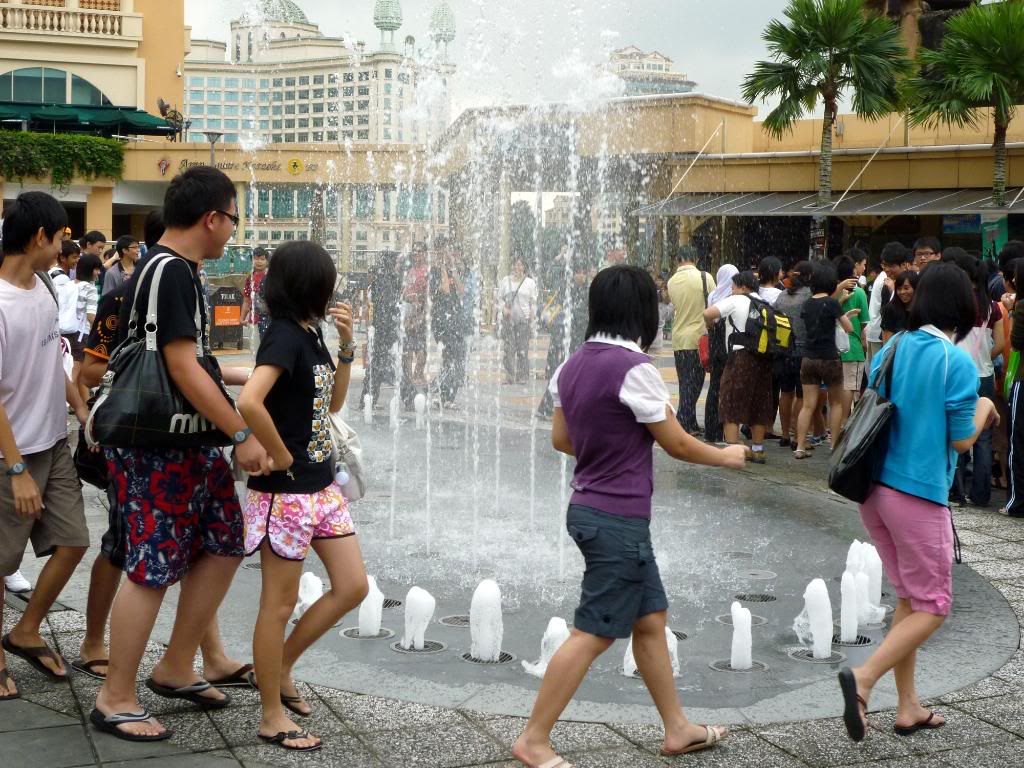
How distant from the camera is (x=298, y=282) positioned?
3896 millimetres

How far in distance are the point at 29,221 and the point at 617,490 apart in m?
2.33

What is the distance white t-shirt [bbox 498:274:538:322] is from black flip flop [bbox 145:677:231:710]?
432 inches

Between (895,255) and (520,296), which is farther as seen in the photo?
(520,296)

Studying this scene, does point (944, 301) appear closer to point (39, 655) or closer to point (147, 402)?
point (147, 402)

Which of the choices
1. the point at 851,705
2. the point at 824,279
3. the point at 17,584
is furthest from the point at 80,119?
the point at 851,705

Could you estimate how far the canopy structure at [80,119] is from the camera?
41656 millimetres

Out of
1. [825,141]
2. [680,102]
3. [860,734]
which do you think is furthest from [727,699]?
[680,102]

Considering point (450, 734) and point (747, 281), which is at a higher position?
point (747, 281)

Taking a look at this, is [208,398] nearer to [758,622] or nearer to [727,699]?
[727,699]

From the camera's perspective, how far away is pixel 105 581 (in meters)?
4.39

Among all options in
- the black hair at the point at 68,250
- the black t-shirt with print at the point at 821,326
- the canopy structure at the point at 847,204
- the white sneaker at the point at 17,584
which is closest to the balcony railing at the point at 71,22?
the canopy structure at the point at 847,204

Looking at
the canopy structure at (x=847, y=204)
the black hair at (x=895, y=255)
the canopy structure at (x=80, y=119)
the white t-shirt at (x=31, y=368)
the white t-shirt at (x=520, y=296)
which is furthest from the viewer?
the canopy structure at (x=80, y=119)

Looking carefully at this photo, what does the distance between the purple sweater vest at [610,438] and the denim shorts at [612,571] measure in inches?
1.8

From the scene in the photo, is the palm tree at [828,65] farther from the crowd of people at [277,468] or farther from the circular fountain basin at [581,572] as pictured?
the crowd of people at [277,468]
